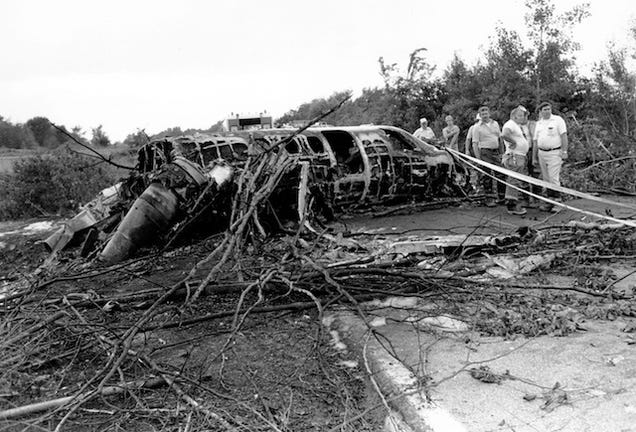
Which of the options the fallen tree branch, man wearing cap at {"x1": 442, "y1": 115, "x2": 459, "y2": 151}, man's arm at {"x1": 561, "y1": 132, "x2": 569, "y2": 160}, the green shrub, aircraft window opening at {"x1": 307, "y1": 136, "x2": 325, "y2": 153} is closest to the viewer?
the fallen tree branch

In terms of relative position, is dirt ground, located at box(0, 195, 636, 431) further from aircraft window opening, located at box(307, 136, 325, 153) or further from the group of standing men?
aircraft window opening, located at box(307, 136, 325, 153)

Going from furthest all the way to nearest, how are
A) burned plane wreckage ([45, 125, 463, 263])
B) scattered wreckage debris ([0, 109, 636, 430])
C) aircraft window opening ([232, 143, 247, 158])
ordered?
aircraft window opening ([232, 143, 247, 158]) < burned plane wreckage ([45, 125, 463, 263]) < scattered wreckage debris ([0, 109, 636, 430])

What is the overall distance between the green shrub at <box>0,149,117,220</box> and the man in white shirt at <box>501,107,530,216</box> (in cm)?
1161

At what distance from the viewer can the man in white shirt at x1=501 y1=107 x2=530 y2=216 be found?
918 cm

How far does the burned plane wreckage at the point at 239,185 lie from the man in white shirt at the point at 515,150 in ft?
5.78

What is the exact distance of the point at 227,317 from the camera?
5039mm

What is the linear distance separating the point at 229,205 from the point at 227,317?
10.5 ft

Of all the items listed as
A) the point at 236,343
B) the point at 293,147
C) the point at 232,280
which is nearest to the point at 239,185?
the point at 232,280

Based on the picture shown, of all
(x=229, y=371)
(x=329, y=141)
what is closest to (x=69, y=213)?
(x=329, y=141)

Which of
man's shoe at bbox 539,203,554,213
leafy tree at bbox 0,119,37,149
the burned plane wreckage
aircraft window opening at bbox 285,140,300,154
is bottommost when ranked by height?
man's shoe at bbox 539,203,554,213

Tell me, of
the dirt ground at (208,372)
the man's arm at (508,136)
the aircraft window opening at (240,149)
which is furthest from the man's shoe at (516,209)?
the dirt ground at (208,372)

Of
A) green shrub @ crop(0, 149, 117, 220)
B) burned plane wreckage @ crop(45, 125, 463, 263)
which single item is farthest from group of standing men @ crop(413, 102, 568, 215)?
green shrub @ crop(0, 149, 117, 220)

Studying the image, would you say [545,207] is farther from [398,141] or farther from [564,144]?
[398,141]

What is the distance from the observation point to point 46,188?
16594mm
